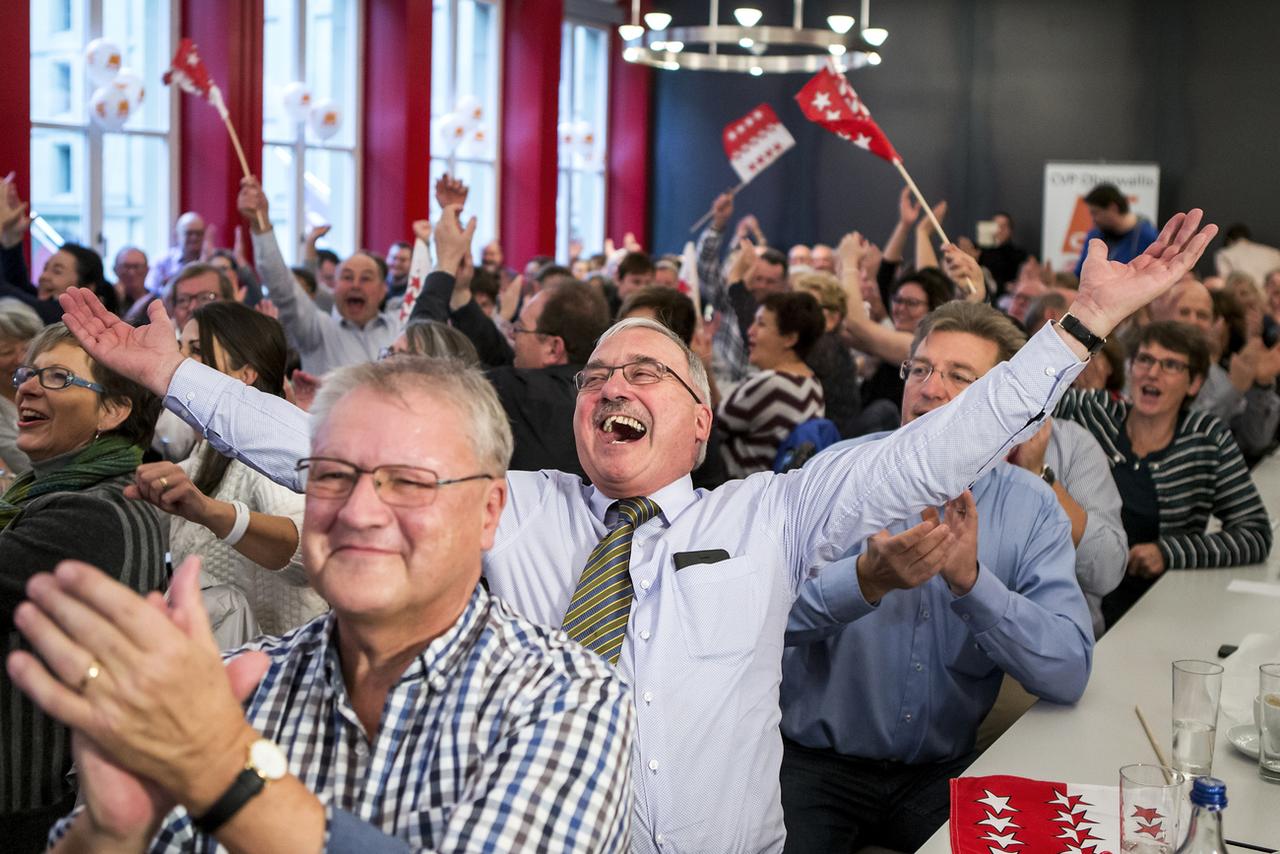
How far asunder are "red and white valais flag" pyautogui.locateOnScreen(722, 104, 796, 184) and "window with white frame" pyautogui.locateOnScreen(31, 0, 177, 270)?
4447 mm

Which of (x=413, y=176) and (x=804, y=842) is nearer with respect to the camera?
(x=804, y=842)

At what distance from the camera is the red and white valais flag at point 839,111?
5.42m

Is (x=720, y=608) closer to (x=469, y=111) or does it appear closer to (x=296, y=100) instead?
(x=296, y=100)

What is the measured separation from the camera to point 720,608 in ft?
6.72

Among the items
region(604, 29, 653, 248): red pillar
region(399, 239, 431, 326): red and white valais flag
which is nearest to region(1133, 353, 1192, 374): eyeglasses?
region(399, 239, 431, 326): red and white valais flag

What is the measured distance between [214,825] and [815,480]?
4.23ft

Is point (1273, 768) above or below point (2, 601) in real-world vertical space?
below

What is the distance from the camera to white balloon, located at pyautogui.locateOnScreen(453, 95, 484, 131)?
1400 cm

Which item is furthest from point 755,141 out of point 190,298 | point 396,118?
point 190,298

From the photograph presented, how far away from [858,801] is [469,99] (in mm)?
12405

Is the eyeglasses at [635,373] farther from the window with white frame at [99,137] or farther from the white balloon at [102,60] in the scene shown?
the white balloon at [102,60]

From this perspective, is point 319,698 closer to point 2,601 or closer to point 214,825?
point 214,825

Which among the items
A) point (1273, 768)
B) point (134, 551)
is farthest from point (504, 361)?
point (1273, 768)

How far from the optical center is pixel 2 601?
90.4 inches
